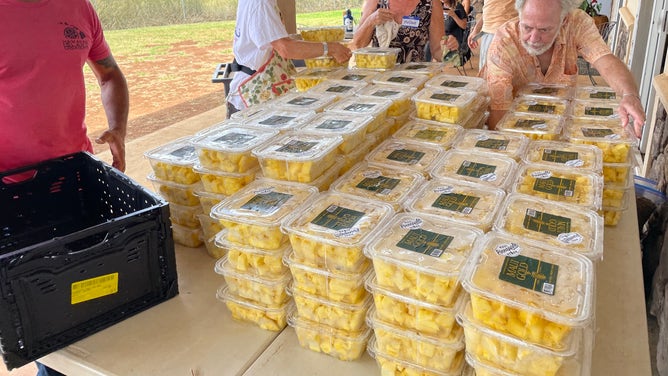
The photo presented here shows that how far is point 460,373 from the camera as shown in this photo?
103 centimetres

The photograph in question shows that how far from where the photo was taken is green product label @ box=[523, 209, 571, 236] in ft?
3.65

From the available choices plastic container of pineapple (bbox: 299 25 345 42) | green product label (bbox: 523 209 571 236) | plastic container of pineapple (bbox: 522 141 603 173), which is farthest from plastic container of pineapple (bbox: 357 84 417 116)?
plastic container of pineapple (bbox: 299 25 345 42)

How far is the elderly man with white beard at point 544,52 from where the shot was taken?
2.11 meters

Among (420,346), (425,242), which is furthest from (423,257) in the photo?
(420,346)

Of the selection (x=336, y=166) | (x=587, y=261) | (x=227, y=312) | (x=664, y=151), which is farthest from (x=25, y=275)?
(x=664, y=151)

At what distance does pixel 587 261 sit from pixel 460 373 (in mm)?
346

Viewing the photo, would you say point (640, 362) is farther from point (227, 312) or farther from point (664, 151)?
point (664, 151)

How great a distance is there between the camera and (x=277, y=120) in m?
1.73

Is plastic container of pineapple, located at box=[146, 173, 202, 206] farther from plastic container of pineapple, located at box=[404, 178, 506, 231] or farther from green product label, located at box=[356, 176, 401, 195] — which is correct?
plastic container of pineapple, located at box=[404, 178, 506, 231]

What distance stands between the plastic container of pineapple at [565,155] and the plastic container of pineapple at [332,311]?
2.40 feet

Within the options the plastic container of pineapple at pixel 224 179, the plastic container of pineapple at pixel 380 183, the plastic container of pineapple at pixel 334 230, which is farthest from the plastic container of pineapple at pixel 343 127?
the plastic container of pineapple at pixel 334 230

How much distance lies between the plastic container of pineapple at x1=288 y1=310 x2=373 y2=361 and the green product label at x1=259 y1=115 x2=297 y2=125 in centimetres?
74

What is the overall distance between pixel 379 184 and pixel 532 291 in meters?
0.56

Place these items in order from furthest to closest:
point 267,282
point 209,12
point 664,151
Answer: point 209,12, point 664,151, point 267,282
